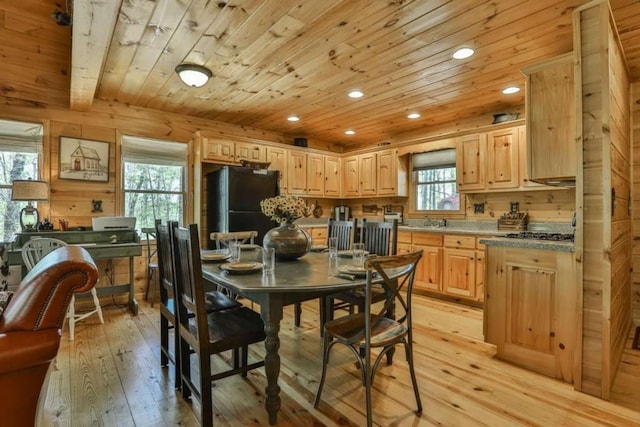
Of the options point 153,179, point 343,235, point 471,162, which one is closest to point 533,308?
point 343,235

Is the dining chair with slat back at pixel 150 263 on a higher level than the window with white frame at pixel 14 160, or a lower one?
lower

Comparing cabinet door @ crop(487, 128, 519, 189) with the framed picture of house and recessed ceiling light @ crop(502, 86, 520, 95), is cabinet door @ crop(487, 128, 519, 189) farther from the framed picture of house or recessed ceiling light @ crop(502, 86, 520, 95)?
the framed picture of house

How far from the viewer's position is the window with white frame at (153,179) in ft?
13.6

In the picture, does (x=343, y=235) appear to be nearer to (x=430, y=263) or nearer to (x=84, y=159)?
(x=430, y=263)

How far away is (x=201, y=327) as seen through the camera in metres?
1.66

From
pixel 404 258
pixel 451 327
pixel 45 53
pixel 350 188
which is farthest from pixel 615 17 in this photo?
pixel 45 53

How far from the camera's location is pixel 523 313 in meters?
2.40

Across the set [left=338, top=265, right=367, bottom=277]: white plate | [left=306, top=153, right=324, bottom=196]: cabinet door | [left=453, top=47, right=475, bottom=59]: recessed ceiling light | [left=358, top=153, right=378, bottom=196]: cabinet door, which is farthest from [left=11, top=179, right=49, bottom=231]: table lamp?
[left=358, top=153, right=378, bottom=196]: cabinet door

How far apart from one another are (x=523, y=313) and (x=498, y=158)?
2227 mm

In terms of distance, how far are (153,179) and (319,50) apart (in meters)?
2.86

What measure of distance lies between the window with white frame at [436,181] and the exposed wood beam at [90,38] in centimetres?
413

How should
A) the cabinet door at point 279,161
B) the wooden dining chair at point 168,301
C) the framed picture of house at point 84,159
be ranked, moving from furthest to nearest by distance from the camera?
the cabinet door at point 279,161 < the framed picture of house at point 84,159 < the wooden dining chair at point 168,301

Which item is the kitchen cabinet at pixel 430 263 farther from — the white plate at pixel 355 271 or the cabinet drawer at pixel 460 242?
the white plate at pixel 355 271

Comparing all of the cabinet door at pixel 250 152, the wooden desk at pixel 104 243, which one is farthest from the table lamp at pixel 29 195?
the cabinet door at pixel 250 152
